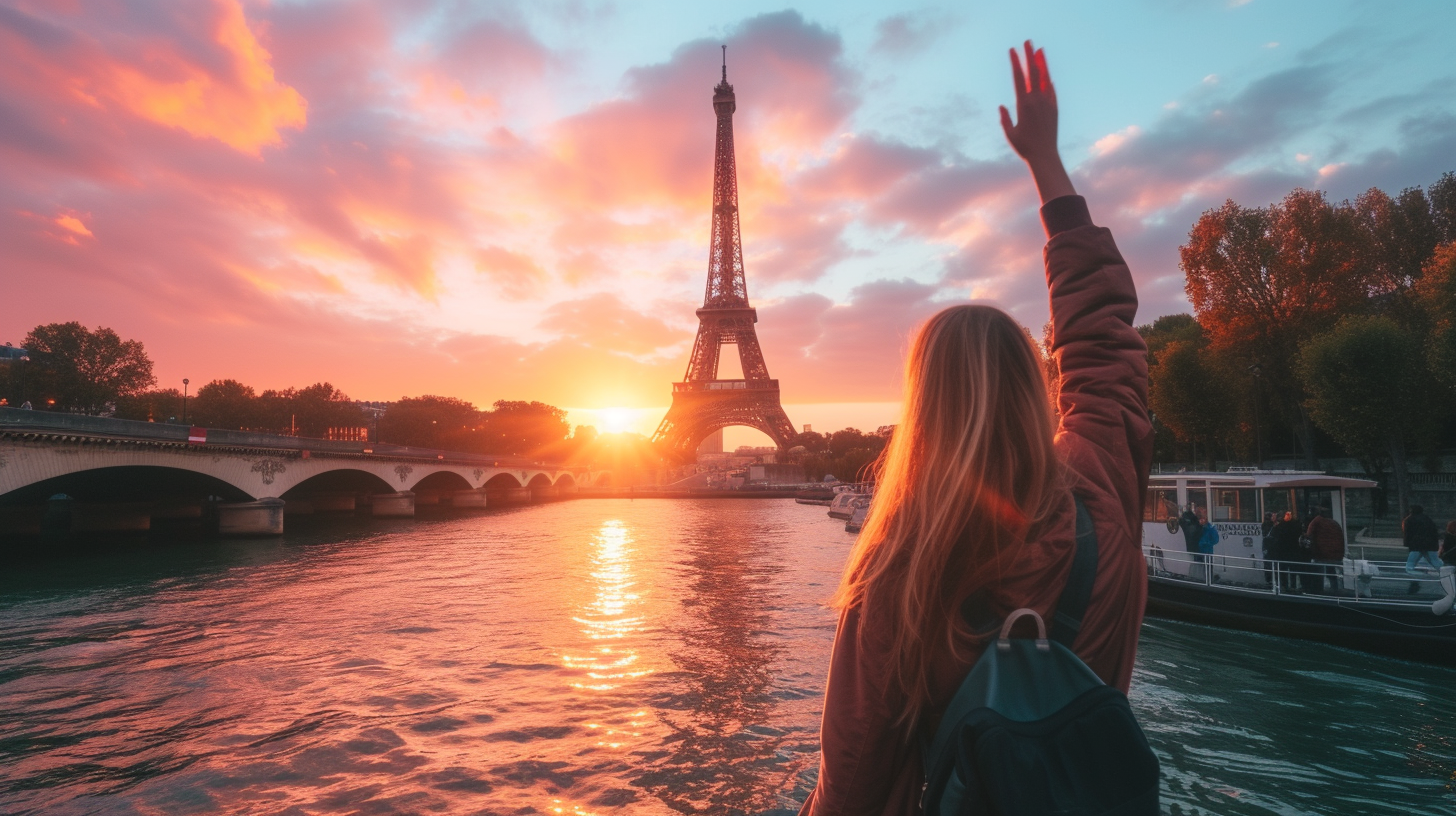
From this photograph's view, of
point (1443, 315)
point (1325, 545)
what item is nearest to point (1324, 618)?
point (1325, 545)

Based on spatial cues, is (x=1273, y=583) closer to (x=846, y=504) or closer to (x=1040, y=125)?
(x=1040, y=125)

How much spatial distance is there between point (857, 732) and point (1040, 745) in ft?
1.11

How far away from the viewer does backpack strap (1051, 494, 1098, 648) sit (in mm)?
1328

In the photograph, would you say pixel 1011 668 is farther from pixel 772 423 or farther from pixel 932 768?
pixel 772 423

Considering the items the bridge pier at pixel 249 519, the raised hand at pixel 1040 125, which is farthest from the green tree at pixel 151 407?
the raised hand at pixel 1040 125

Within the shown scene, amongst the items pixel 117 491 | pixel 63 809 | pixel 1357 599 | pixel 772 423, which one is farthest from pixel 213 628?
pixel 772 423

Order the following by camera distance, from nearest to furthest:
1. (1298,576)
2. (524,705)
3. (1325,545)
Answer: (524,705)
(1298,576)
(1325,545)

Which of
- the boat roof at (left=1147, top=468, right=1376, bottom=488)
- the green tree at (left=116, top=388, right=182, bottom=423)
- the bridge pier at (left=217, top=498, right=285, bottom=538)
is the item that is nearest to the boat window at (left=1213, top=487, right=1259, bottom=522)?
the boat roof at (left=1147, top=468, right=1376, bottom=488)

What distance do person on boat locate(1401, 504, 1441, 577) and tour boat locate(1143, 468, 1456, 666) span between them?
1.07 feet

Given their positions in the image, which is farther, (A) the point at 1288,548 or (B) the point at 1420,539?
(B) the point at 1420,539

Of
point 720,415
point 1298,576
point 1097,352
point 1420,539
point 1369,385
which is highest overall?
point 720,415

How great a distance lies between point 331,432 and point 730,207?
50517 millimetres

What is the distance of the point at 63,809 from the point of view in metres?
6.03

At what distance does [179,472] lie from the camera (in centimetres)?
2905
